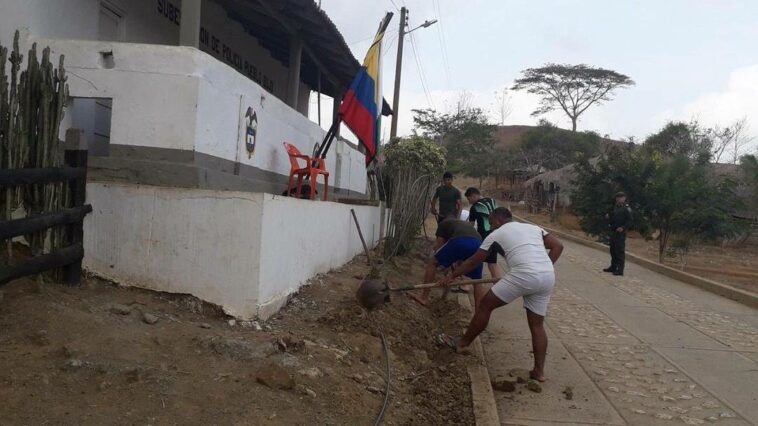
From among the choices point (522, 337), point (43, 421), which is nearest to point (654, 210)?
point (522, 337)

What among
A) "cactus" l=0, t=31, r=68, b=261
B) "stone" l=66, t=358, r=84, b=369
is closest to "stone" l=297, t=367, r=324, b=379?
"stone" l=66, t=358, r=84, b=369

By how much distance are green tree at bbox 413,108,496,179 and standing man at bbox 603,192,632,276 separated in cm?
3018

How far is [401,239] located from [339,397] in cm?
709

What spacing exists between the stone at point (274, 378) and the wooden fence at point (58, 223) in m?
1.72

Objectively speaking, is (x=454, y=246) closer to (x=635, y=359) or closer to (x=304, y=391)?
(x=635, y=359)

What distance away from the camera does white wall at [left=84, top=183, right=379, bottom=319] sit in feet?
16.8

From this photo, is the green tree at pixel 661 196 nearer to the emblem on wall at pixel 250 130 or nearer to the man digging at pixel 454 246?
the man digging at pixel 454 246

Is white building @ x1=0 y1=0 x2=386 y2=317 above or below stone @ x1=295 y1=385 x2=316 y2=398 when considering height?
above

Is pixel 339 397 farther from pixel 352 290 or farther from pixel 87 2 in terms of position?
pixel 87 2

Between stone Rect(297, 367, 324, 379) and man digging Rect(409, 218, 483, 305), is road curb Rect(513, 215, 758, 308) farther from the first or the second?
stone Rect(297, 367, 324, 379)

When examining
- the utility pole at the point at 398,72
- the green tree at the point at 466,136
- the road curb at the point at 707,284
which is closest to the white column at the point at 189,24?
the road curb at the point at 707,284

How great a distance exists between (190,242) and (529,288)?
9.28ft

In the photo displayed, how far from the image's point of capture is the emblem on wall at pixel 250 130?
727 cm

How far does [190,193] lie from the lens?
5180mm
